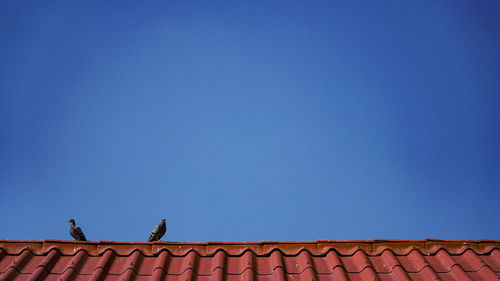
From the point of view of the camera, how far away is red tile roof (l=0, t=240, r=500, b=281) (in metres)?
3.55

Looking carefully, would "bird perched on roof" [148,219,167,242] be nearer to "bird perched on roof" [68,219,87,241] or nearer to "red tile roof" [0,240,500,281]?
"bird perched on roof" [68,219,87,241]

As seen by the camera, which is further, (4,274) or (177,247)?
(177,247)

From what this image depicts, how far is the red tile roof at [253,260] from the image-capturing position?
355cm

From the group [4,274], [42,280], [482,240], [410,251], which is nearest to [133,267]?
[42,280]

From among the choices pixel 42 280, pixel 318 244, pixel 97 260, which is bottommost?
pixel 42 280

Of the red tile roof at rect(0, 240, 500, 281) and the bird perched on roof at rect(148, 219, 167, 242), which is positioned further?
the bird perched on roof at rect(148, 219, 167, 242)

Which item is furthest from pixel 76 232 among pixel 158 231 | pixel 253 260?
pixel 253 260

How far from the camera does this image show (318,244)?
4133mm

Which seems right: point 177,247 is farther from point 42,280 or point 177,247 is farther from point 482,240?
point 482,240

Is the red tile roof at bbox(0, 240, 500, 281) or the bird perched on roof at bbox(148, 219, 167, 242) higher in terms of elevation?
the bird perched on roof at bbox(148, 219, 167, 242)

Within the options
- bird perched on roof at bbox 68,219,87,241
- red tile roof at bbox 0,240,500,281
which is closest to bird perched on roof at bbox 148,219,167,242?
bird perched on roof at bbox 68,219,87,241

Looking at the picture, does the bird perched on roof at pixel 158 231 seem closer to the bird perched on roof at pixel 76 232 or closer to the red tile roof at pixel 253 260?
the bird perched on roof at pixel 76 232

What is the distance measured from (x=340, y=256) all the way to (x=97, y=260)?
2132mm

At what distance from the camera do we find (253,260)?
3.85 m
